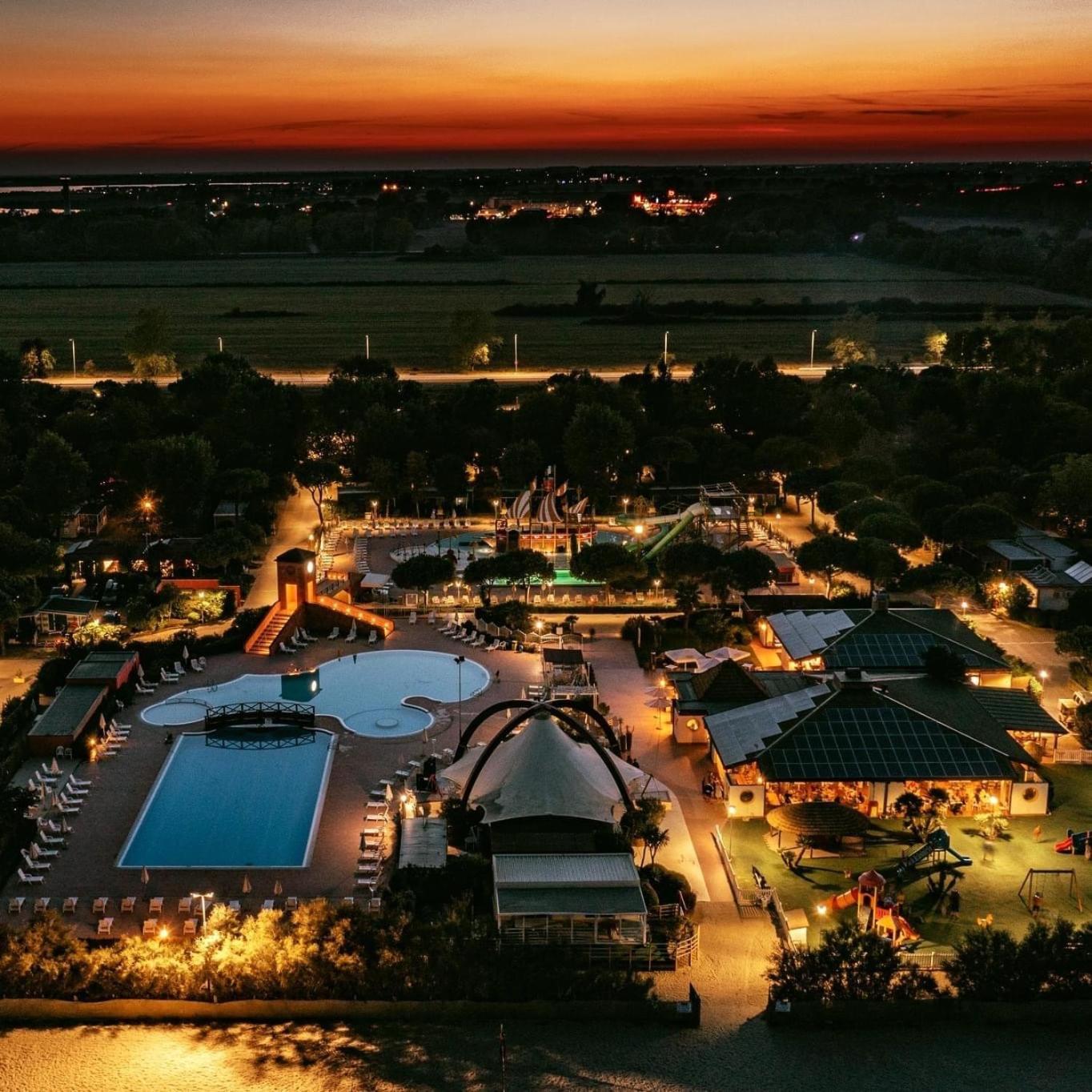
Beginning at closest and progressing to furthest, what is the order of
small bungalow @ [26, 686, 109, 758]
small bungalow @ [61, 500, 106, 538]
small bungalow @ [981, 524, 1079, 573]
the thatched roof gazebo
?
the thatched roof gazebo → small bungalow @ [26, 686, 109, 758] → small bungalow @ [981, 524, 1079, 573] → small bungalow @ [61, 500, 106, 538]

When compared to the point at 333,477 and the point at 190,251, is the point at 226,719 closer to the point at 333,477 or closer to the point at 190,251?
the point at 333,477

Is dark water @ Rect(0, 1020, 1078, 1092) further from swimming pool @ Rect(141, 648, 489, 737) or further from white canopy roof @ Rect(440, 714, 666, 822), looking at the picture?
swimming pool @ Rect(141, 648, 489, 737)

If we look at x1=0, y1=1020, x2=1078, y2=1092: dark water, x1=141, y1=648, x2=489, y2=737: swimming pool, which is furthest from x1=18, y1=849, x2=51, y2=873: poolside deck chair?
x1=141, y1=648, x2=489, y2=737: swimming pool

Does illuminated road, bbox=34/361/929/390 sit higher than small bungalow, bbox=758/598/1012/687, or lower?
lower

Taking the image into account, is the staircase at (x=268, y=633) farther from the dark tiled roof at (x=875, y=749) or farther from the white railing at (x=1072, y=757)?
the white railing at (x=1072, y=757)

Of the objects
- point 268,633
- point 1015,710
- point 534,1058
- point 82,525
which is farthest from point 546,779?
point 82,525

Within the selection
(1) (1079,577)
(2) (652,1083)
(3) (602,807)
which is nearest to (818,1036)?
(2) (652,1083)

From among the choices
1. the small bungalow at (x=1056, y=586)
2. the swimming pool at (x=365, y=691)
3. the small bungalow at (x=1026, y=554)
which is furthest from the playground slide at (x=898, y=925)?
the small bungalow at (x=1026, y=554)
